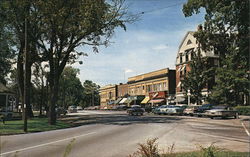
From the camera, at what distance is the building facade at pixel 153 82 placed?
249ft

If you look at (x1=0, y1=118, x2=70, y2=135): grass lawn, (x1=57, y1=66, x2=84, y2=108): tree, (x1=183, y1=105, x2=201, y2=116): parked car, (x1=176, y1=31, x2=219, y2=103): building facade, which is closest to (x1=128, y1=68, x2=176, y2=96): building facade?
(x1=176, y1=31, x2=219, y2=103): building facade

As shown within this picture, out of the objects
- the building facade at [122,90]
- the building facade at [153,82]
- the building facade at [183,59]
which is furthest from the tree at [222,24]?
the building facade at [122,90]

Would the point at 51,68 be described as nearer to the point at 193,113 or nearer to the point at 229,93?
the point at 193,113

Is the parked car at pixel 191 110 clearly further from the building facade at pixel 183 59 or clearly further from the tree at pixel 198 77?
the building facade at pixel 183 59

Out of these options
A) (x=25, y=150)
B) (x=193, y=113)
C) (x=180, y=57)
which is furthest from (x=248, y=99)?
(x=25, y=150)

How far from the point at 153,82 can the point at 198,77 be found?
81.9ft

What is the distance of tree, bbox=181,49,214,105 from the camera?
57938 millimetres

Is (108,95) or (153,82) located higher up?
(153,82)

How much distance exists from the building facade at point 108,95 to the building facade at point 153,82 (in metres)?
13.1

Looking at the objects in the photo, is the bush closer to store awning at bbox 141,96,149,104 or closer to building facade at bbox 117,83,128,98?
store awning at bbox 141,96,149,104

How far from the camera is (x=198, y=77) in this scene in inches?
2292

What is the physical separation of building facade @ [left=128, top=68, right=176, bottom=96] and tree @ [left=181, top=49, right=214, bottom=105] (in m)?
15.8

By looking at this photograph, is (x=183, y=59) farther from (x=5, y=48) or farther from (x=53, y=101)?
(x=53, y=101)

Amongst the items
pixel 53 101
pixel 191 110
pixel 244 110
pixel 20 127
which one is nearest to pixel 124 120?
pixel 53 101
